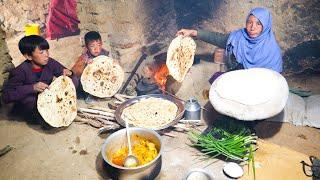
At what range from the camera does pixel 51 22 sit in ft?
19.0

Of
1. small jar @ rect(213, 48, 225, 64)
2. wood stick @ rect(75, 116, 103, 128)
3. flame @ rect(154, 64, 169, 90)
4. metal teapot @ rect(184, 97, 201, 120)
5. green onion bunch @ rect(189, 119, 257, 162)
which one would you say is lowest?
green onion bunch @ rect(189, 119, 257, 162)

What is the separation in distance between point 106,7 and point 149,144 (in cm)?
356

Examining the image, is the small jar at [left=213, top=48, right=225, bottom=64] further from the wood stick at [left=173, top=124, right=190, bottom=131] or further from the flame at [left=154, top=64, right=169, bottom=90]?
the wood stick at [left=173, top=124, right=190, bottom=131]

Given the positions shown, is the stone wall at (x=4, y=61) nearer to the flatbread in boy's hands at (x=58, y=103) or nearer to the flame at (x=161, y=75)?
the flatbread in boy's hands at (x=58, y=103)

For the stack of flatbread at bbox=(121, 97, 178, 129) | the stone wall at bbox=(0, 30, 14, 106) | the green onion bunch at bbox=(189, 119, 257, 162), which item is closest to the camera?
the green onion bunch at bbox=(189, 119, 257, 162)

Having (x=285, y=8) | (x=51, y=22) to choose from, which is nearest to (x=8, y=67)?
(x=51, y=22)

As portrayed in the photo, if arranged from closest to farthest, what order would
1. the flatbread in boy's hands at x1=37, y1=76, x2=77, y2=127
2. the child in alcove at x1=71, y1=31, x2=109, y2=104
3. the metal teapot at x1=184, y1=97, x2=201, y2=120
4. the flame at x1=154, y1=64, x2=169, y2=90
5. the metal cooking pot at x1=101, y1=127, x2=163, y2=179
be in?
the metal cooking pot at x1=101, y1=127, x2=163, y2=179, the flatbread in boy's hands at x1=37, y1=76, x2=77, y2=127, the metal teapot at x1=184, y1=97, x2=201, y2=120, the child in alcove at x1=71, y1=31, x2=109, y2=104, the flame at x1=154, y1=64, x2=169, y2=90

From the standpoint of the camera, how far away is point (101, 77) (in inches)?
202

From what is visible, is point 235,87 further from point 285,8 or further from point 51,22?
point 51,22

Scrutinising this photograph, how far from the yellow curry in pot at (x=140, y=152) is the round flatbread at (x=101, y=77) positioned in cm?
162

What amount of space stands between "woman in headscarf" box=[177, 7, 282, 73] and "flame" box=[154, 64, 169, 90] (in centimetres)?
87

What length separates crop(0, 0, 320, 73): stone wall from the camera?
5.99 meters

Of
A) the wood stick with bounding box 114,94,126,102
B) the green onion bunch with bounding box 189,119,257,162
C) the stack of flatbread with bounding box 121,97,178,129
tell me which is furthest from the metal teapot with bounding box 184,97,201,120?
the wood stick with bounding box 114,94,126,102

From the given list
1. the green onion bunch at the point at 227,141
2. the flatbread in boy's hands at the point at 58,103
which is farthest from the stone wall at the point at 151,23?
the green onion bunch at the point at 227,141
